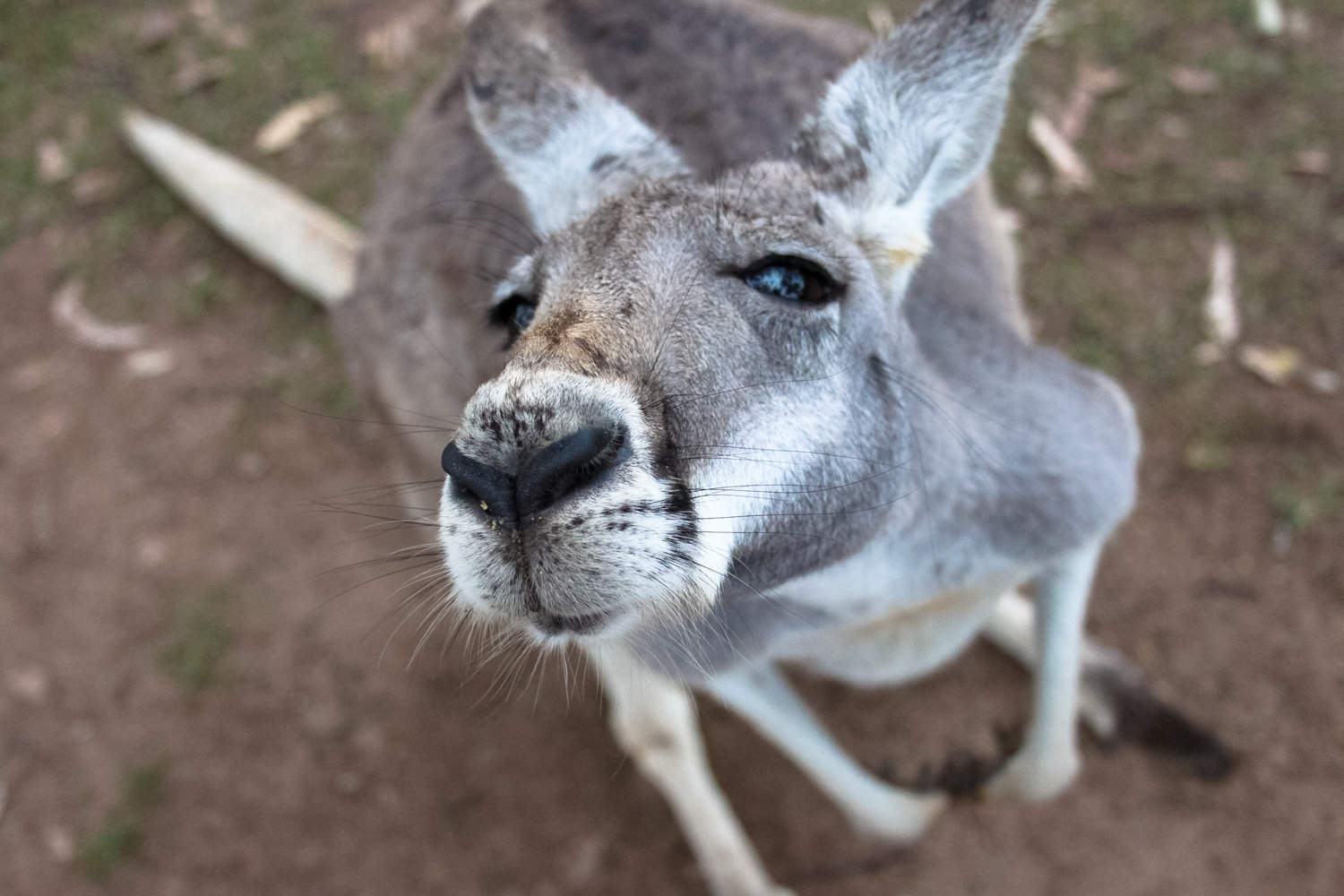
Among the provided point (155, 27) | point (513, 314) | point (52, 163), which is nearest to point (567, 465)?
point (513, 314)

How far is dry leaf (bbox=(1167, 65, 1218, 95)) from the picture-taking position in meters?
3.86

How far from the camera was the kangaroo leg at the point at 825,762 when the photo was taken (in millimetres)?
2359

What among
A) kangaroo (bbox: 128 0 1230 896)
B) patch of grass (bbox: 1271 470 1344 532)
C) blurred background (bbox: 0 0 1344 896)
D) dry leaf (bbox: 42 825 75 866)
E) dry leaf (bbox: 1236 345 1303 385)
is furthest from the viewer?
dry leaf (bbox: 1236 345 1303 385)

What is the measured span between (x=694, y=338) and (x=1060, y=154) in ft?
10.1

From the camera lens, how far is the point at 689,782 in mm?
2703

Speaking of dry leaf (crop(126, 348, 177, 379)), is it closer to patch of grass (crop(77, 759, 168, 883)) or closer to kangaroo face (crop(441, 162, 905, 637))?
patch of grass (crop(77, 759, 168, 883))

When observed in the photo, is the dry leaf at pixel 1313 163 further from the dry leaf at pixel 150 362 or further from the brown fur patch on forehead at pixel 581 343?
the dry leaf at pixel 150 362

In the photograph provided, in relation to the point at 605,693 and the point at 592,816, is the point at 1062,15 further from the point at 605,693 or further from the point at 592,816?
the point at 592,816

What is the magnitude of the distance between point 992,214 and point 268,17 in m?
3.91

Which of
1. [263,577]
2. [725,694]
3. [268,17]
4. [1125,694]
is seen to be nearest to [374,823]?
[263,577]

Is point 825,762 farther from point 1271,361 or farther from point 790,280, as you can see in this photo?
point 1271,361

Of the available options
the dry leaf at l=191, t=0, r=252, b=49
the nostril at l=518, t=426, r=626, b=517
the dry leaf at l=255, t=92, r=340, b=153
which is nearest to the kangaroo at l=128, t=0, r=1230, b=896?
the nostril at l=518, t=426, r=626, b=517

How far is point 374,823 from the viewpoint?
3.08 metres

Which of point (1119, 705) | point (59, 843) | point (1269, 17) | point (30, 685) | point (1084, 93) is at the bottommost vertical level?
point (59, 843)
